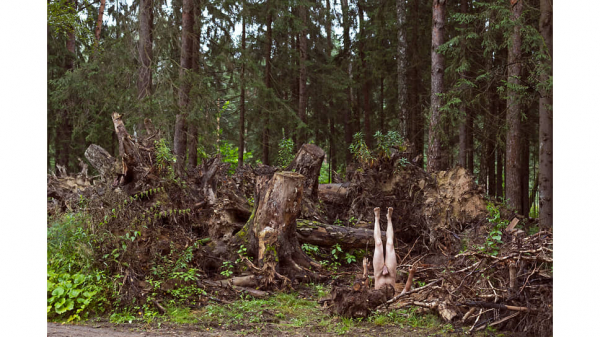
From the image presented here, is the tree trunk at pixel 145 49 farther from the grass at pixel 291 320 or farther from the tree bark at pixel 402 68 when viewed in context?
the grass at pixel 291 320

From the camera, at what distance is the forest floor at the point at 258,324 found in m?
4.74

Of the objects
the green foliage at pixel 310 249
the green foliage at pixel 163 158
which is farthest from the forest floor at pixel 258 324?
the green foliage at pixel 163 158

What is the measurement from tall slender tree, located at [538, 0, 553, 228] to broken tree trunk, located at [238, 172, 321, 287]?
448 cm

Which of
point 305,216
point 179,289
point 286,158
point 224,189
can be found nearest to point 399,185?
point 305,216

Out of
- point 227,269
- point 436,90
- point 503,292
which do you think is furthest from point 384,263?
point 436,90

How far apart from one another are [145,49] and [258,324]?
9.41 m

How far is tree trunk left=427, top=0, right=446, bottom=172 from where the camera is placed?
34.3 feet

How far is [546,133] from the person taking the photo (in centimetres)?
873

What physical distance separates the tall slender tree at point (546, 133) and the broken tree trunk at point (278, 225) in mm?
4479

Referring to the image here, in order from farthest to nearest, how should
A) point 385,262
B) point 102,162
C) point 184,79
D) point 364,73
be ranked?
point 364,73
point 184,79
point 102,162
point 385,262

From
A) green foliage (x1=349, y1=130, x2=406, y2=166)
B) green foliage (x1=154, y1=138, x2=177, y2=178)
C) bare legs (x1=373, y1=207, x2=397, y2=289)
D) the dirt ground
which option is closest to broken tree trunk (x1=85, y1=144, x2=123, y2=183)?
green foliage (x1=154, y1=138, x2=177, y2=178)

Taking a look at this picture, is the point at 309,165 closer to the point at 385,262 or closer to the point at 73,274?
the point at 385,262

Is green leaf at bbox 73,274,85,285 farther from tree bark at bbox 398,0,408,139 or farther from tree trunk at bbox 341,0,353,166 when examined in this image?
tree trunk at bbox 341,0,353,166
